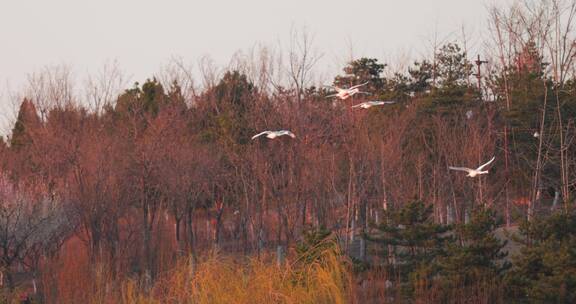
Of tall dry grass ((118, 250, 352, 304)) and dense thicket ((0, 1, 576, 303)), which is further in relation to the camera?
dense thicket ((0, 1, 576, 303))

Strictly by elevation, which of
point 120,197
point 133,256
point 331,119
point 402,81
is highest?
point 402,81

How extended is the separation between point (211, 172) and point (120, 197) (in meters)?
4.16

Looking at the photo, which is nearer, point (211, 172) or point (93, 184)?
point (93, 184)

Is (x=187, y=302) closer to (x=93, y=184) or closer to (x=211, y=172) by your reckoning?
(x=93, y=184)

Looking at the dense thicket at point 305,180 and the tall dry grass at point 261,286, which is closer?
the tall dry grass at point 261,286

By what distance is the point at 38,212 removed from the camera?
20.0m

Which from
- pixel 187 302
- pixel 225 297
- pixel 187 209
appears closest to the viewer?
pixel 225 297

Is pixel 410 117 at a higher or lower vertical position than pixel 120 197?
higher

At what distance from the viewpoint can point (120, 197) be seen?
22875 millimetres

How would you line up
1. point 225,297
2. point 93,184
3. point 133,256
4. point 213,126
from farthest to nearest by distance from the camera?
1. point 213,126
2. point 133,256
3. point 93,184
4. point 225,297

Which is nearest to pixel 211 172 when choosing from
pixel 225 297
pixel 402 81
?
pixel 402 81

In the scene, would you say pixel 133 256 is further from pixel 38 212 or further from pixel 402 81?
pixel 402 81

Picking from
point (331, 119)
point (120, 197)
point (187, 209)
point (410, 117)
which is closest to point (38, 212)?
point (120, 197)

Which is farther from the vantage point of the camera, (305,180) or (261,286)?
(305,180)
